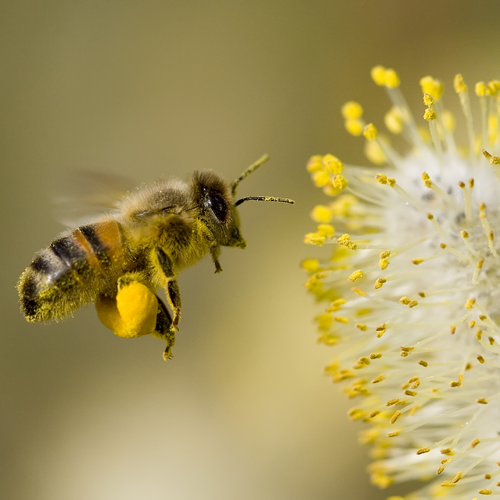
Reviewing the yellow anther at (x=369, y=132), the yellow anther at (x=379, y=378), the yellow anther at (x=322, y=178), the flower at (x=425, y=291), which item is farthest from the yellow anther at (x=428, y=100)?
the yellow anther at (x=379, y=378)

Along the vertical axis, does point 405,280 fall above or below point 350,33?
below

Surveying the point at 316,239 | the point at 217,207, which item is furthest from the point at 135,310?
the point at 316,239

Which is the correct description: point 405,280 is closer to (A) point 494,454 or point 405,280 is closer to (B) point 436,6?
(A) point 494,454

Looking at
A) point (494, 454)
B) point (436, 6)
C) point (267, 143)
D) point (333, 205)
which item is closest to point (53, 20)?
point (267, 143)

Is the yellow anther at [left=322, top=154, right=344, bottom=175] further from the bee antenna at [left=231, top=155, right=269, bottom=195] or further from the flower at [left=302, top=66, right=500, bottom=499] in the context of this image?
the bee antenna at [left=231, top=155, right=269, bottom=195]

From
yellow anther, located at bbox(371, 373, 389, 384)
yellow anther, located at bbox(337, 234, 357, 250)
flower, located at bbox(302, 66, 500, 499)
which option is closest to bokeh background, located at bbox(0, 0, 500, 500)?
flower, located at bbox(302, 66, 500, 499)
